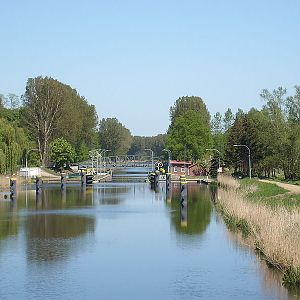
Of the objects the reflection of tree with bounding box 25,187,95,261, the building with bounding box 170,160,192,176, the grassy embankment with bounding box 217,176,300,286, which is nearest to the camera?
the grassy embankment with bounding box 217,176,300,286

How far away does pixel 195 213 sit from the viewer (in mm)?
48000

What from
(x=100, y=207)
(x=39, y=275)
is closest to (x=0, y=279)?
(x=39, y=275)

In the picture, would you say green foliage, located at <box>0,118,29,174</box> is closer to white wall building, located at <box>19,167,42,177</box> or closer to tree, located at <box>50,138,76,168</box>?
white wall building, located at <box>19,167,42,177</box>

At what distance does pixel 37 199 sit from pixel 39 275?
37.1 m

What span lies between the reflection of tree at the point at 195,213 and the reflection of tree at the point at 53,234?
208 inches

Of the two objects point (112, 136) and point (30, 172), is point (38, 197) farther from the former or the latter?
point (112, 136)

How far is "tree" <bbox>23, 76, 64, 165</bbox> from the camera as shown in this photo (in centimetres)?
10181

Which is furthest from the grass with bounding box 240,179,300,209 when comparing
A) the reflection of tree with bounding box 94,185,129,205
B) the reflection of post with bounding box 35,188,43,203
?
the reflection of post with bounding box 35,188,43,203

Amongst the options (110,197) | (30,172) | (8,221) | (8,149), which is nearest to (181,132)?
(30,172)

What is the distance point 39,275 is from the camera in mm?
24391

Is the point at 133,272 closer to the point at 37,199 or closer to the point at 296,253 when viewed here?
the point at 296,253

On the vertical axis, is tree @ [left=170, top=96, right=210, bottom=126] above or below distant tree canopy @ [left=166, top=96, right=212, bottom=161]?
above

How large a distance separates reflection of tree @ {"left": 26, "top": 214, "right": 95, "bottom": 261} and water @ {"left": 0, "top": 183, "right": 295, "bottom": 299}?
0.04m

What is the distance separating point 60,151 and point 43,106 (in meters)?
7.08
